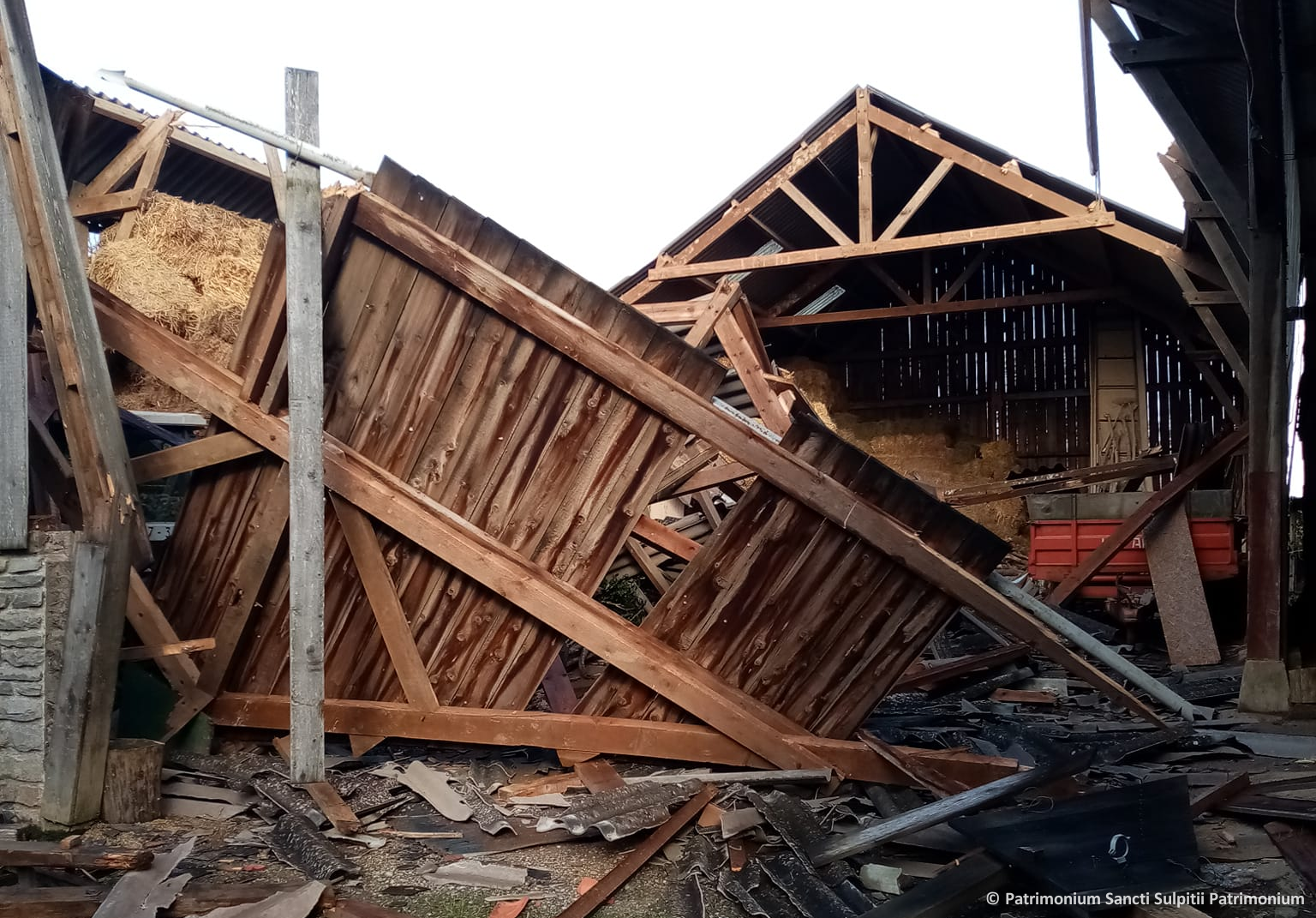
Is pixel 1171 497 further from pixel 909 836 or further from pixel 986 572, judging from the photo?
pixel 909 836

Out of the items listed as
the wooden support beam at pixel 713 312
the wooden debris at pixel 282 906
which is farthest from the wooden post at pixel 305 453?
the wooden support beam at pixel 713 312

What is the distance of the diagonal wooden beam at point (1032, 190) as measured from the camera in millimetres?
10016

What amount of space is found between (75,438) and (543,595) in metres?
2.59

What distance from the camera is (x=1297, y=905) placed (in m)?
3.44

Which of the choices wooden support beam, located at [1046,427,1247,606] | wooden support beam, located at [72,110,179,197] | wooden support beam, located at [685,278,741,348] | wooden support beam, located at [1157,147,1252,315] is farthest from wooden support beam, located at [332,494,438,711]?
wooden support beam, located at [72,110,179,197]

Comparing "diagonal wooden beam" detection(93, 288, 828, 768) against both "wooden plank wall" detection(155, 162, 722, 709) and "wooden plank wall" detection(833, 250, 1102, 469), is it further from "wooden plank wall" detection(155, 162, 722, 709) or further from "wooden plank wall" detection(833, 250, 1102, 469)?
"wooden plank wall" detection(833, 250, 1102, 469)

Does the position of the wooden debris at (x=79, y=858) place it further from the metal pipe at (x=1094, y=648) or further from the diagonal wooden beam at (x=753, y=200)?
the diagonal wooden beam at (x=753, y=200)

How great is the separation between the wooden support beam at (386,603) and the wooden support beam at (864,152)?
8564 mm

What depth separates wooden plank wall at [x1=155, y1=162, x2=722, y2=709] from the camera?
4.99 meters

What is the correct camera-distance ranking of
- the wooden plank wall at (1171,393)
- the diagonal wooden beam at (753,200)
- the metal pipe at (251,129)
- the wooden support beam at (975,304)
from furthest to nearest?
the wooden plank wall at (1171,393) < the wooden support beam at (975,304) < the diagonal wooden beam at (753,200) < the metal pipe at (251,129)

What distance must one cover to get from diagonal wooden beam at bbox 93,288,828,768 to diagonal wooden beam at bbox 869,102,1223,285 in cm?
768

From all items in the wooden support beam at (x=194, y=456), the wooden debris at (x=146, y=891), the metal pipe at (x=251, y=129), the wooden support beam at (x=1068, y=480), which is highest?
the metal pipe at (x=251, y=129)

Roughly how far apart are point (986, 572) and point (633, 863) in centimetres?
243

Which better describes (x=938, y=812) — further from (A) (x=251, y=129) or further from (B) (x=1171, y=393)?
(B) (x=1171, y=393)
